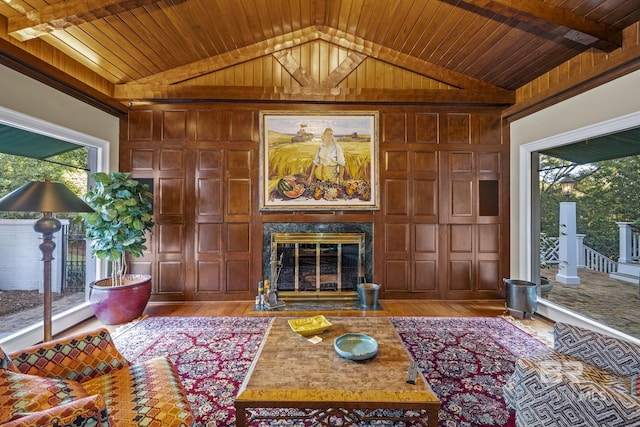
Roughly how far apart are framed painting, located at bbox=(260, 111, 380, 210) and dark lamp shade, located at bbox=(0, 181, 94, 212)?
2.47 m

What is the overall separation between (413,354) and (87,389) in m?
2.47

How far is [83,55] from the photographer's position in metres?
3.39

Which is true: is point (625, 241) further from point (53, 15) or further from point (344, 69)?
point (53, 15)

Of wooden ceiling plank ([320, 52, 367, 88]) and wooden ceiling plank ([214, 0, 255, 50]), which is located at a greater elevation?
wooden ceiling plank ([214, 0, 255, 50])

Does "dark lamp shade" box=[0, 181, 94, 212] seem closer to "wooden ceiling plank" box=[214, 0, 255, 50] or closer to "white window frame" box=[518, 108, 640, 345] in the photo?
"wooden ceiling plank" box=[214, 0, 255, 50]

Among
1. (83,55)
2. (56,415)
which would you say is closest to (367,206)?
(56,415)

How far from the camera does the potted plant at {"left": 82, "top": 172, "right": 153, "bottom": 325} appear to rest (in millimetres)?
3355

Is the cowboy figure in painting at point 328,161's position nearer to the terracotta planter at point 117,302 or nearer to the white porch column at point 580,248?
the terracotta planter at point 117,302

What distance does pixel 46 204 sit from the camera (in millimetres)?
2055

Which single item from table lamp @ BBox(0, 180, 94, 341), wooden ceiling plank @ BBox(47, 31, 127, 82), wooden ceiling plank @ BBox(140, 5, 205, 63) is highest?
wooden ceiling plank @ BBox(140, 5, 205, 63)

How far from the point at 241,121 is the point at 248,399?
12.4 ft

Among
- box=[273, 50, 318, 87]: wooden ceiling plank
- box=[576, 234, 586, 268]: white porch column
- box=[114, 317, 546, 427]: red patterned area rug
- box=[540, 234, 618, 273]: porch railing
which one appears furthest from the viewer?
box=[273, 50, 318, 87]: wooden ceiling plank

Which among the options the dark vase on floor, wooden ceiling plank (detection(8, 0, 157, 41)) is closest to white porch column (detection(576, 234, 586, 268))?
the dark vase on floor

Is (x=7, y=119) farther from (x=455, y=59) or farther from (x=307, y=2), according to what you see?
(x=455, y=59)
